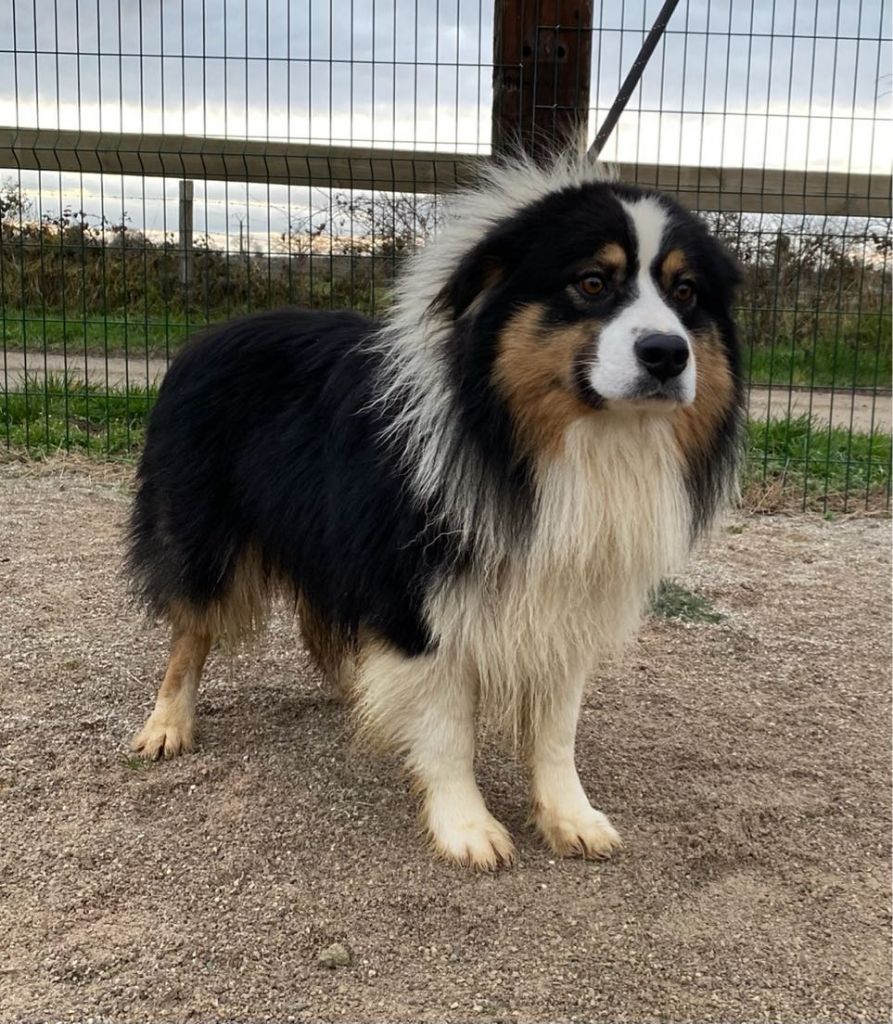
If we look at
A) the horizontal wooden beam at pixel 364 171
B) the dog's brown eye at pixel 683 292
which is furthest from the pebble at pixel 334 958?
the horizontal wooden beam at pixel 364 171

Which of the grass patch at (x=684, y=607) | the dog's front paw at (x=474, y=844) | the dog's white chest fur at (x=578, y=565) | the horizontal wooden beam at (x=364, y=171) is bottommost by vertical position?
the dog's front paw at (x=474, y=844)

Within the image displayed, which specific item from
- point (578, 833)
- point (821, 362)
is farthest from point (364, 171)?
point (578, 833)

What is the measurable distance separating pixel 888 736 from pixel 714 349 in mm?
1752

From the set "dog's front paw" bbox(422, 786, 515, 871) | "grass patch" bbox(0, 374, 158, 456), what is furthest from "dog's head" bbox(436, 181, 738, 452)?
"grass patch" bbox(0, 374, 158, 456)

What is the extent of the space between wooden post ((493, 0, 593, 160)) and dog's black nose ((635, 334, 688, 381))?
2.16 meters

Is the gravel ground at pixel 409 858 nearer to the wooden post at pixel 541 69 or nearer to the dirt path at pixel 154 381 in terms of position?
the wooden post at pixel 541 69

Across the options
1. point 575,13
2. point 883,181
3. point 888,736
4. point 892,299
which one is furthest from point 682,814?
point 892,299

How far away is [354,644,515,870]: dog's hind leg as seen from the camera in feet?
8.70

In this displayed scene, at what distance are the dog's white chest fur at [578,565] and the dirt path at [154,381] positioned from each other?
4.61 m

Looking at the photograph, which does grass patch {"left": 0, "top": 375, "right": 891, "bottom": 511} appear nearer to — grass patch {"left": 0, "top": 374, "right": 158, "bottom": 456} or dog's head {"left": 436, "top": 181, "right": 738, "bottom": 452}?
grass patch {"left": 0, "top": 374, "right": 158, "bottom": 456}

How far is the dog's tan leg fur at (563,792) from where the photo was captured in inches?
108

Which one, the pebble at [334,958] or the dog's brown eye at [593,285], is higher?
the dog's brown eye at [593,285]

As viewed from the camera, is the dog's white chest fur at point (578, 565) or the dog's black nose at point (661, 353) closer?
the dog's black nose at point (661, 353)

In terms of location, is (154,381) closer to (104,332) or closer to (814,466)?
(104,332)
